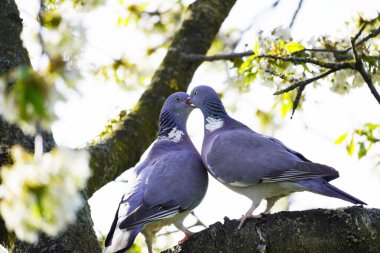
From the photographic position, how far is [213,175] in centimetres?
438

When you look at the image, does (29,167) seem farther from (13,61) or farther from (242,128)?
(242,128)

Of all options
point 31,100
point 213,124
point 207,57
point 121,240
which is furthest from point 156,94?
point 31,100

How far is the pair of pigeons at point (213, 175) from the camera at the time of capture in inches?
156

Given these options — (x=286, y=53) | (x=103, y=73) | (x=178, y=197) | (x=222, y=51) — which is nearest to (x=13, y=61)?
(x=178, y=197)

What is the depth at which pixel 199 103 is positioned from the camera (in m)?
5.45

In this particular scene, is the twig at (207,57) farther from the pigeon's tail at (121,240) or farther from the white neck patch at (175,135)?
the pigeon's tail at (121,240)

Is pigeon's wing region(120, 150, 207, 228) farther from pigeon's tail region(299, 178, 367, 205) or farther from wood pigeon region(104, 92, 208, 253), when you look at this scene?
pigeon's tail region(299, 178, 367, 205)

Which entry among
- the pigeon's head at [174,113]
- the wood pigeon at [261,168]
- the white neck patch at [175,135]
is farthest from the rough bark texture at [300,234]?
the pigeon's head at [174,113]

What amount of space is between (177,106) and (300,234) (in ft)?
8.36

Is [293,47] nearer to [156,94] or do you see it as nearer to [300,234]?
[300,234]

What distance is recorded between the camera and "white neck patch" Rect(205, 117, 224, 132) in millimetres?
5074

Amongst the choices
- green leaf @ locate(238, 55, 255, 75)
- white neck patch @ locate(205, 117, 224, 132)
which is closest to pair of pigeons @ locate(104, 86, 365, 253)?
white neck patch @ locate(205, 117, 224, 132)

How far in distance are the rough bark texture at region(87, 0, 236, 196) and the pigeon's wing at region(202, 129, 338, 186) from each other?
27.9 inches

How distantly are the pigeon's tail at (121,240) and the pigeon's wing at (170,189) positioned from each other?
0.12ft
